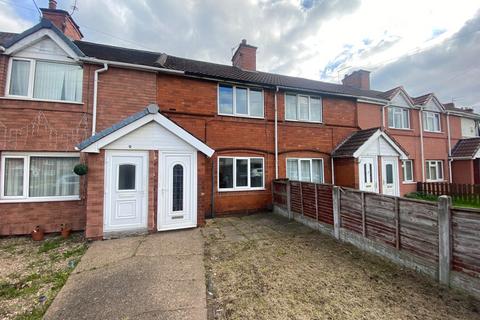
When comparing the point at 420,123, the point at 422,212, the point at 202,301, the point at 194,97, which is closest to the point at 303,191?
the point at 422,212

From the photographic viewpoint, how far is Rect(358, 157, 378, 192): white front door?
412 inches

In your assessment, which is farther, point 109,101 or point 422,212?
point 109,101

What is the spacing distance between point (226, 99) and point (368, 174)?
794 cm

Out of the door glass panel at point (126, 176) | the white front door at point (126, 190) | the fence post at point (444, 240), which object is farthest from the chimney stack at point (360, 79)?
the door glass panel at point (126, 176)

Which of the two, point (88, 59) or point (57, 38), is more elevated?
point (57, 38)

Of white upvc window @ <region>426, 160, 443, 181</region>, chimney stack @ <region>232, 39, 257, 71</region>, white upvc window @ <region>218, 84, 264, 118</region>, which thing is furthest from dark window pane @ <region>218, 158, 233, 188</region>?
white upvc window @ <region>426, 160, 443, 181</region>

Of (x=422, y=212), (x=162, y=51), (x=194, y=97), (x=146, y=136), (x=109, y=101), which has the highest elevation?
(x=162, y=51)

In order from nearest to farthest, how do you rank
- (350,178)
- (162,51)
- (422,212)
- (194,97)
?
(422,212)
(194,97)
(350,178)
(162,51)

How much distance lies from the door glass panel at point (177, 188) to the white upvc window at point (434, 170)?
55.1ft

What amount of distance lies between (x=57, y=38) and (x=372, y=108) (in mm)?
15585

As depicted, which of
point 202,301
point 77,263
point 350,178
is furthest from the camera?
point 350,178

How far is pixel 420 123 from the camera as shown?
14.5 m

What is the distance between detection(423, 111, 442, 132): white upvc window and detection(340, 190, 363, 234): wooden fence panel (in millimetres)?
13639

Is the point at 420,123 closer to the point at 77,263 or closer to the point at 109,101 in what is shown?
the point at 109,101
